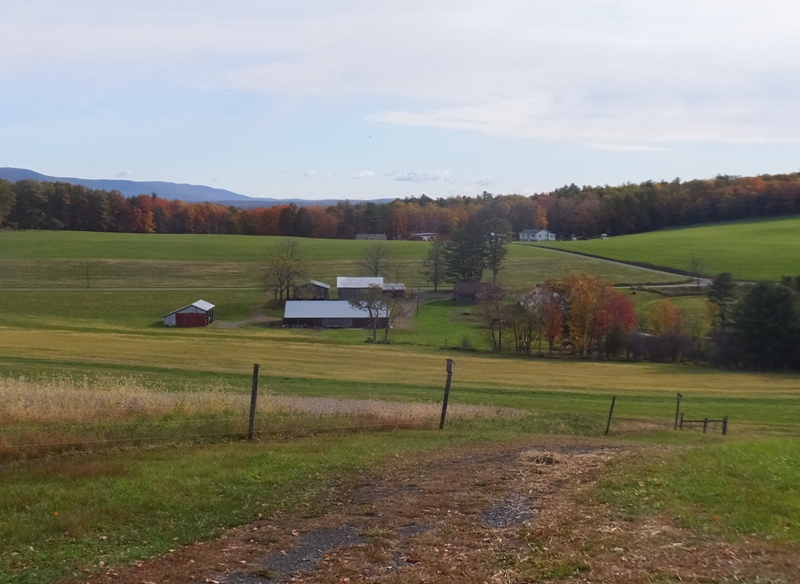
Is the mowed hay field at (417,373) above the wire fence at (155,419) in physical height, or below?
below

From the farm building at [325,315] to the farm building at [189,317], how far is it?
810 centimetres

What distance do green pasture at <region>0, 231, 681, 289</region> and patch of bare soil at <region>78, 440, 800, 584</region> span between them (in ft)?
278

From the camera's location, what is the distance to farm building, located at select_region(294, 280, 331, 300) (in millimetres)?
86625

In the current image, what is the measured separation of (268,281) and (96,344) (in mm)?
44175

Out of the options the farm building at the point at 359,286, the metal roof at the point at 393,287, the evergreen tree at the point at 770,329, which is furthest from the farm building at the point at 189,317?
the evergreen tree at the point at 770,329

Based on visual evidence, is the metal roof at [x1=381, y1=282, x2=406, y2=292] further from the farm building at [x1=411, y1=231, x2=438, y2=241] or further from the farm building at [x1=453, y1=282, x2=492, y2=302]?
the farm building at [x1=411, y1=231, x2=438, y2=241]

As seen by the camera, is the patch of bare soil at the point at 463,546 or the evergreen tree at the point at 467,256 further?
the evergreen tree at the point at 467,256

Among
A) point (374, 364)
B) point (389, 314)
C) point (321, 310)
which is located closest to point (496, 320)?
point (389, 314)

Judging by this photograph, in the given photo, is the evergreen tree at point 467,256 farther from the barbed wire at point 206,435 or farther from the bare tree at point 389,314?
the barbed wire at point 206,435

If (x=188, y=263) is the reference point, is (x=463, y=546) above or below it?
above

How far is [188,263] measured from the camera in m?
103

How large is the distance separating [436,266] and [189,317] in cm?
3669

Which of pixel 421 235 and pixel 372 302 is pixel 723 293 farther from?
pixel 421 235

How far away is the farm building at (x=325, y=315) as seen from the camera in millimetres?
75750
